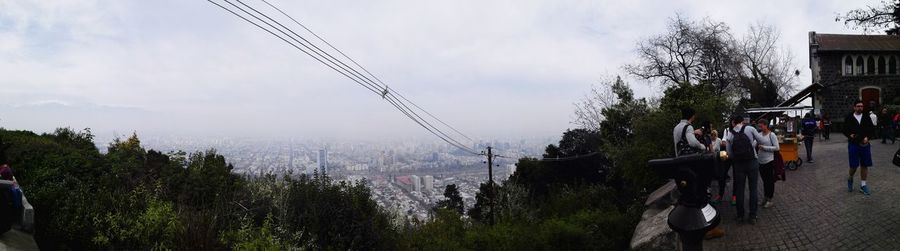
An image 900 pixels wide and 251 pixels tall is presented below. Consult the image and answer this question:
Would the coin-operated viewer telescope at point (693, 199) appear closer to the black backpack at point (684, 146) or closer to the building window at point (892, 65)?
the black backpack at point (684, 146)

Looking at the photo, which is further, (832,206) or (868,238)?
(832,206)

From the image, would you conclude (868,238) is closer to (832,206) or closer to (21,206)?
(832,206)

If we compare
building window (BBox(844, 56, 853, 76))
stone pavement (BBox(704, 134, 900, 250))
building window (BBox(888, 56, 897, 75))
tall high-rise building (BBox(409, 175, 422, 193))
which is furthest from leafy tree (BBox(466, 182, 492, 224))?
building window (BBox(888, 56, 897, 75))

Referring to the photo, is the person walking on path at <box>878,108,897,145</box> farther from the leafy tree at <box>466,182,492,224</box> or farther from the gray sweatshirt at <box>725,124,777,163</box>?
the leafy tree at <box>466,182,492,224</box>

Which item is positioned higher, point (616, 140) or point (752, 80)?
point (752, 80)

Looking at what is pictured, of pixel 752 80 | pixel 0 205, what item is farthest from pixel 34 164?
pixel 752 80

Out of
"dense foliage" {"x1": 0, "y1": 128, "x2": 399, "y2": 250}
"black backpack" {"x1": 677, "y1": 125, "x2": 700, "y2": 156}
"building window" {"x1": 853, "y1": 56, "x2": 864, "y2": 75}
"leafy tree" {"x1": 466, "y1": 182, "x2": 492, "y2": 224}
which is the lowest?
"leafy tree" {"x1": 466, "y1": 182, "x2": 492, "y2": 224}

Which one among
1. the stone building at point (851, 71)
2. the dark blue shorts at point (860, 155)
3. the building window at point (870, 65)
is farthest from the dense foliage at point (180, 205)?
the building window at point (870, 65)

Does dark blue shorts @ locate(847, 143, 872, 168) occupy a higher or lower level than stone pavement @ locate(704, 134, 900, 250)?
higher
